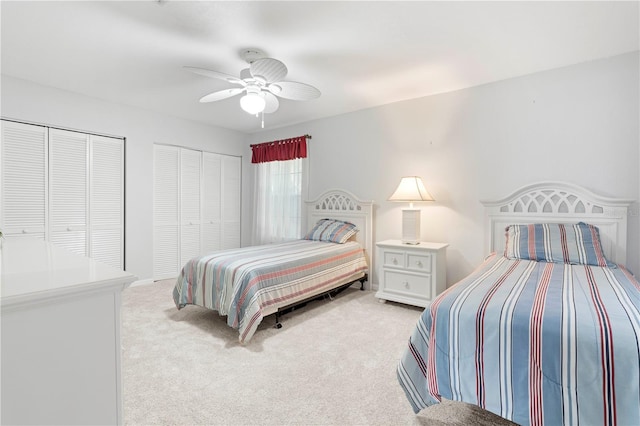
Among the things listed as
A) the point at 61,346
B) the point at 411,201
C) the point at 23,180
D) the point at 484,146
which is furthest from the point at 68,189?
the point at 484,146

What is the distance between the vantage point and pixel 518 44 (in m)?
2.50

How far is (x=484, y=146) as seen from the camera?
11.0 feet

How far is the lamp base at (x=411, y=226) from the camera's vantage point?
138 inches

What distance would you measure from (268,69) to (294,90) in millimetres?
390

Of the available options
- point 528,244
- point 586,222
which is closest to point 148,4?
point 528,244

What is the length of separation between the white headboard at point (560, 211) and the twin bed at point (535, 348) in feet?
2.02

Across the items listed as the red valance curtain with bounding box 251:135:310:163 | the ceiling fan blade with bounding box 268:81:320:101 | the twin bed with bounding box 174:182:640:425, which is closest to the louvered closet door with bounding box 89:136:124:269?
→ the twin bed with bounding box 174:182:640:425

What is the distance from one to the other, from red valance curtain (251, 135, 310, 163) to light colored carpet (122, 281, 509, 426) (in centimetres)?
250

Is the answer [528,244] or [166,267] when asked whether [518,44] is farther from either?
[166,267]

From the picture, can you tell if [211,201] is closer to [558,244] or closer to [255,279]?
[255,279]

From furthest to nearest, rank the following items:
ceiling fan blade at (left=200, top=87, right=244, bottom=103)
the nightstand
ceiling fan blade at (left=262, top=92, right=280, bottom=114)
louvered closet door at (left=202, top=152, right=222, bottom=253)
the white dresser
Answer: louvered closet door at (left=202, top=152, right=222, bottom=253)
the nightstand
ceiling fan blade at (left=262, top=92, right=280, bottom=114)
ceiling fan blade at (left=200, top=87, right=244, bottom=103)
the white dresser

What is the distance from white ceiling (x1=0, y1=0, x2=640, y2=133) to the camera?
6.78 feet

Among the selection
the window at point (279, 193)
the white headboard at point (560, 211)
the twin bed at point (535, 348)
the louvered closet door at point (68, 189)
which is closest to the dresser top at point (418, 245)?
the white headboard at point (560, 211)

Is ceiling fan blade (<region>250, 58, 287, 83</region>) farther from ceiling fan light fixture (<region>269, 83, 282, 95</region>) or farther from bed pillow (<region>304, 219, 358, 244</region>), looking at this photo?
bed pillow (<region>304, 219, 358, 244</region>)
